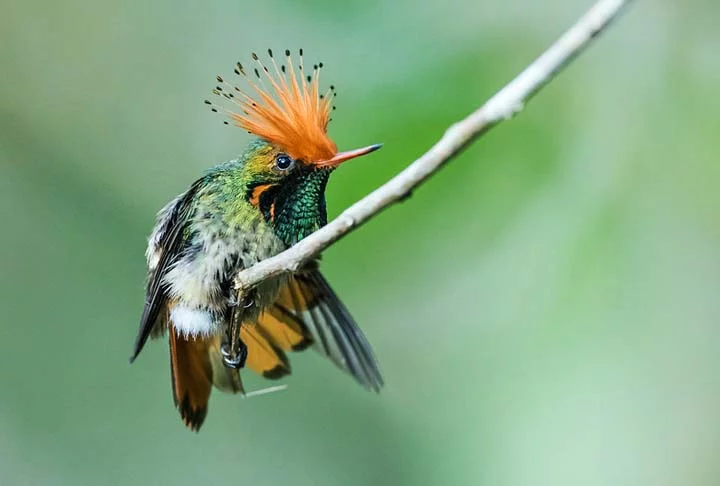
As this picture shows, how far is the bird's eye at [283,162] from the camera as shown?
1027mm

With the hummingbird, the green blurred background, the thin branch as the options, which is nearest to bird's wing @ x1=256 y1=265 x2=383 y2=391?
the hummingbird

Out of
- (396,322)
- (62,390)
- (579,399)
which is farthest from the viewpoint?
(62,390)

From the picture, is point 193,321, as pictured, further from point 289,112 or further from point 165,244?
point 289,112

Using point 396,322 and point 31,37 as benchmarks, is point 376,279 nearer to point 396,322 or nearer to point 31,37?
point 396,322

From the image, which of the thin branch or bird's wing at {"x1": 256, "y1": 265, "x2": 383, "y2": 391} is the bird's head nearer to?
bird's wing at {"x1": 256, "y1": 265, "x2": 383, "y2": 391}

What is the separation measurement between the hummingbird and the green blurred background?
4.4 inches

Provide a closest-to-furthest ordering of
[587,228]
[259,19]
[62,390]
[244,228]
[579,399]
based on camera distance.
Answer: [244,228]
[587,228]
[579,399]
[259,19]
[62,390]

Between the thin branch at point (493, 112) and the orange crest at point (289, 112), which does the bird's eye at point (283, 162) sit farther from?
the thin branch at point (493, 112)

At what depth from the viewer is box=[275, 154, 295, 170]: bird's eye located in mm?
1027

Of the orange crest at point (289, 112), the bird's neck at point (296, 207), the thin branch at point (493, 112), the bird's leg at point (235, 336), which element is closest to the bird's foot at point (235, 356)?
the bird's leg at point (235, 336)

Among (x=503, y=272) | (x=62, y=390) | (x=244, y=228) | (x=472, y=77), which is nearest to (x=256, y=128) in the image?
(x=244, y=228)

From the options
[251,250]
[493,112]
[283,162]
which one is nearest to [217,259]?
[251,250]

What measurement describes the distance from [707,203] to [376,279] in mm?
628

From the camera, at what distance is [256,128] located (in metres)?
0.97
